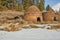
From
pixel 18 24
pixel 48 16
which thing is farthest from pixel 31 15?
pixel 18 24

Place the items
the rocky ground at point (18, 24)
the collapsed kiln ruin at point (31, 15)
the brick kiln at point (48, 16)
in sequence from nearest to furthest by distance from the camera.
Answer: the rocky ground at point (18, 24) → the collapsed kiln ruin at point (31, 15) → the brick kiln at point (48, 16)

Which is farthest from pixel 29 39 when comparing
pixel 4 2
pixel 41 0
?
pixel 41 0

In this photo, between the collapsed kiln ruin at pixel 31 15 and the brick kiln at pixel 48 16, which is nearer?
the collapsed kiln ruin at pixel 31 15

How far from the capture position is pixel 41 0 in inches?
1751

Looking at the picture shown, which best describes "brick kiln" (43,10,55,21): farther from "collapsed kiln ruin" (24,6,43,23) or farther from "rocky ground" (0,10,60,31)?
"rocky ground" (0,10,60,31)

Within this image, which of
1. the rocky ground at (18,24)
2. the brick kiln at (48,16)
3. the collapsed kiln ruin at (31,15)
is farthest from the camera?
the brick kiln at (48,16)

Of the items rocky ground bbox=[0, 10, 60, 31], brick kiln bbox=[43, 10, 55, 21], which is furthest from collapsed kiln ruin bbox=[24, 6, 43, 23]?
brick kiln bbox=[43, 10, 55, 21]

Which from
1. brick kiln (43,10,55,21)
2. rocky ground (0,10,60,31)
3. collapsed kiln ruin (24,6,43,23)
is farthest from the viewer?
brick kiln (43,10,55,21)

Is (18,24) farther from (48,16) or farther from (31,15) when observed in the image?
(48,16)

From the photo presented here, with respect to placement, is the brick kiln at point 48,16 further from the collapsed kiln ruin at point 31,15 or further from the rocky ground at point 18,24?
the rocky ground at point 18,24

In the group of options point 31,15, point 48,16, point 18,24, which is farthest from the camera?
point 48,16

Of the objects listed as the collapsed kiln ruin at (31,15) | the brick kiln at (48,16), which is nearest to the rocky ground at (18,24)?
the collapsed kiln ruin at (31,15)

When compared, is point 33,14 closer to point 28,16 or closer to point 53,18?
point 28,16

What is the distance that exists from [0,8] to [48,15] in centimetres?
1049
